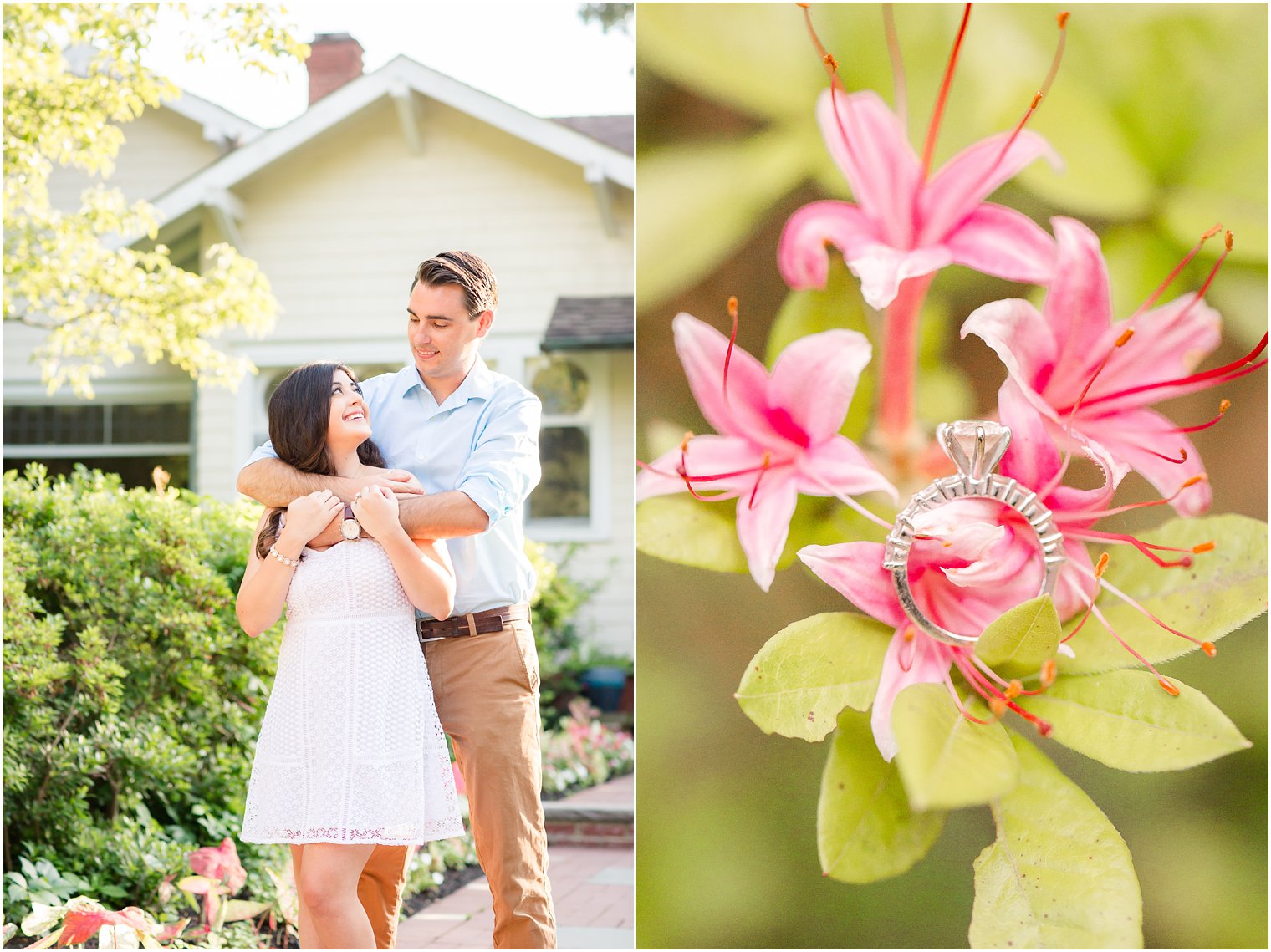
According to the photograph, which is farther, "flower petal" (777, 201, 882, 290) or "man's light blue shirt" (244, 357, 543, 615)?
"flower petal" (777, 201, 882, 290)

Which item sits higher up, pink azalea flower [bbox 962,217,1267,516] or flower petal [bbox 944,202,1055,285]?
flower petal [bbox 944,202,1055,285]

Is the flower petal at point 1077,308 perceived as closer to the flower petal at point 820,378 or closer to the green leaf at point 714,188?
the flower petal at point 820,378

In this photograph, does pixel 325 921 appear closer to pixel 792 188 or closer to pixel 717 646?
pixel 717 646

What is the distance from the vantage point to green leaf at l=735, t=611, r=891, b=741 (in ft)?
8.55

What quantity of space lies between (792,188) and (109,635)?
249cm

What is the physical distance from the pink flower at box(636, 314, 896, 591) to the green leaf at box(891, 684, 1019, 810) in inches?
17.6

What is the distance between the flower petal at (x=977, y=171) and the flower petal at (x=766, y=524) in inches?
27.2

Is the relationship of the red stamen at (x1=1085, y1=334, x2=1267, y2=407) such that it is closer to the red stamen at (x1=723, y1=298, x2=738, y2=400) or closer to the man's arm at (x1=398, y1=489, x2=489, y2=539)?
the red stamen at (x1=723, y1=298, x2=738, y2=400)

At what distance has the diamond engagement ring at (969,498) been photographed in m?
2.56

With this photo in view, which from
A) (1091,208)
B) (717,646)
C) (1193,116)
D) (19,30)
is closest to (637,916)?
(717,646)

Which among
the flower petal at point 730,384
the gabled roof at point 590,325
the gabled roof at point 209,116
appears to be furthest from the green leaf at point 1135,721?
the gabled roof at point 209,116

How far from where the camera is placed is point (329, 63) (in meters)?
9.36

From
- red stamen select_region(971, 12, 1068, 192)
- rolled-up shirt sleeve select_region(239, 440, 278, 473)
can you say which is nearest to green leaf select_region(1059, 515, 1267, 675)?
red stamen select_region(971, 12, 1068, 192)

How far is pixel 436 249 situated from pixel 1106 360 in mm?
5964
